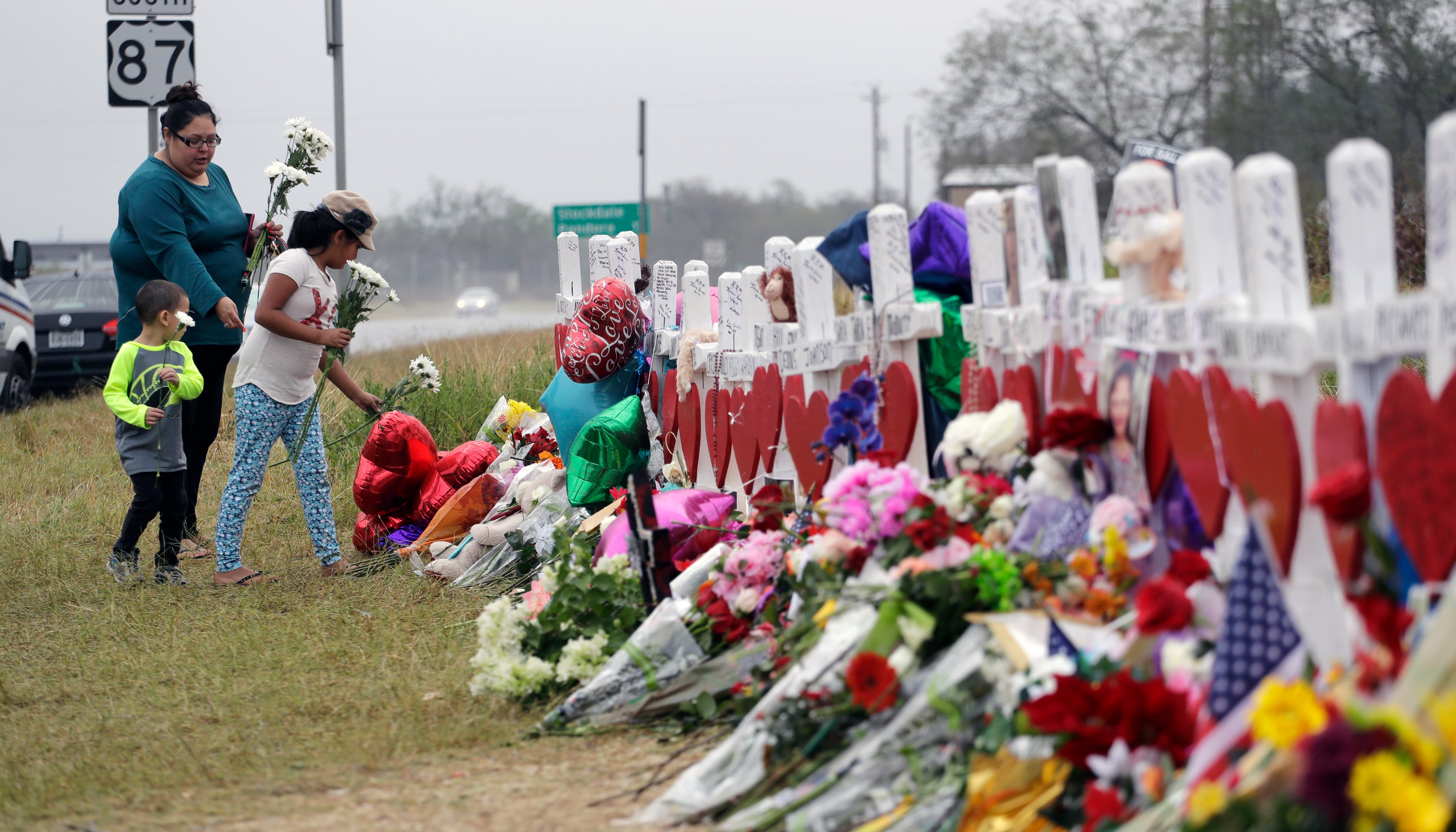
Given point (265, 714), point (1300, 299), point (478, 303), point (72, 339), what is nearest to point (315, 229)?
point (265, 714)

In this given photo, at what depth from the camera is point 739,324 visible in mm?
4488

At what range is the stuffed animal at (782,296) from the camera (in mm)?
4074

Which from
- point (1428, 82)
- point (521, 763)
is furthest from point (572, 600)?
point (1428, 82)

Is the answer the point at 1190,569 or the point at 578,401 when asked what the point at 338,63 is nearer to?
the point at 578,401

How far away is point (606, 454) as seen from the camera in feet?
16.1

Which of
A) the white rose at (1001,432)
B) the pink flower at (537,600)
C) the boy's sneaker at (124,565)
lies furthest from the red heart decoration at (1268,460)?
the boy's sneaker at (124,565)

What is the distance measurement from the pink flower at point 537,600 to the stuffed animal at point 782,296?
1.09m

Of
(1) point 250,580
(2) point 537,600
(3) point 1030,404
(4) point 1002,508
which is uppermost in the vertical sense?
(3) point 1030,404

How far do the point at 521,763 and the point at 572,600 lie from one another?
668 millimetres

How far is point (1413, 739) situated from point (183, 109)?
5.01 metres

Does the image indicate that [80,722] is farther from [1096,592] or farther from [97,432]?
[97,432]

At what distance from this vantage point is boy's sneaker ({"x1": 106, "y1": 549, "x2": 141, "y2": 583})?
533cm

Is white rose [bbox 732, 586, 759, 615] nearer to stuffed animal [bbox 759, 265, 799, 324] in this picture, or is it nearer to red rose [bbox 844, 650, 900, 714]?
red rose [bbox 844, 650, 900, 714]

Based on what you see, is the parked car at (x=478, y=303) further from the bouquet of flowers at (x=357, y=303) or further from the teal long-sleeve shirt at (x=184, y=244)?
the teal long-sleeve shirt at (x=184, y=244)
